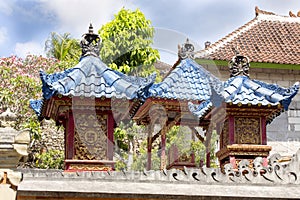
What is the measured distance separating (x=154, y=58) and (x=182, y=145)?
4090mm

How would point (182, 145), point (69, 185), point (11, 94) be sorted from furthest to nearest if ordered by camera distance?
point (11, 94) < point (182, 145) < point (69, 185)

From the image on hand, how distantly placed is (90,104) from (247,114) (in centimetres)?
302

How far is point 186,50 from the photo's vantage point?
13242mm

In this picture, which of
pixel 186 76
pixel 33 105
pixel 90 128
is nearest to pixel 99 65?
pixel 90 128

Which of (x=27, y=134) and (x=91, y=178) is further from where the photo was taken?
(x=91, y=178)

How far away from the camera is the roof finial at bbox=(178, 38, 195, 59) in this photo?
13.1 metres

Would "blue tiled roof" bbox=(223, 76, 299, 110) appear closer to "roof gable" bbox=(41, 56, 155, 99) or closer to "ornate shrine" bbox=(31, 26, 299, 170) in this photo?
"ornate shrine" bbox=(31, 26, 299, 170)

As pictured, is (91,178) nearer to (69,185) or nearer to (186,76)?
(69,185)

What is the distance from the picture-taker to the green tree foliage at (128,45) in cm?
1889

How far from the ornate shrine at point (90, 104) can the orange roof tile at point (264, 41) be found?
27.6ft

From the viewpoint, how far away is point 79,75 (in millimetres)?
9555

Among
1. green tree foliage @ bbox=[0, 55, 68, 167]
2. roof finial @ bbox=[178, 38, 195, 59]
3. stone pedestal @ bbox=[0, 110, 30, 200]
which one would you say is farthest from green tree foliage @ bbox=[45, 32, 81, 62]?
stone pedestal @ bbox=[0, 110, 30, 200]

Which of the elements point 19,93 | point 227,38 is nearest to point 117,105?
point 19,93

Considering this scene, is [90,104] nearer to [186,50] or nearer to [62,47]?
[186,50]
